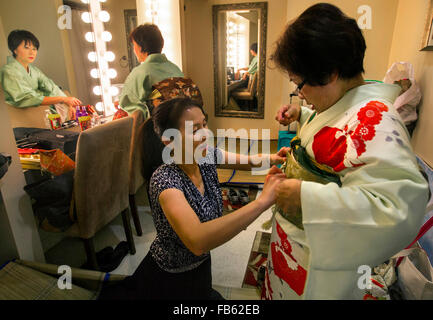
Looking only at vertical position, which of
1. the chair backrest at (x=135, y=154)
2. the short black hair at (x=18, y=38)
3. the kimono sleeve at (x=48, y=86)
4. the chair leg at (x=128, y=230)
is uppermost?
the short black hair at (x=18, y=38)

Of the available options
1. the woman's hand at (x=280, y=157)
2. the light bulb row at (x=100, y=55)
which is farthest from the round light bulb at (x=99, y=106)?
the woman's hand at (x=280, y=157)

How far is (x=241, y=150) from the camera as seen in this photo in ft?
12.6

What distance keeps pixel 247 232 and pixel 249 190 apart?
71 cm

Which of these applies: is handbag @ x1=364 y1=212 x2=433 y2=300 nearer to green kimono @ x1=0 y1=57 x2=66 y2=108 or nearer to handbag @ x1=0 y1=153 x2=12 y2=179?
handbag @ x1=0 y1=153 x2=12 y2=179

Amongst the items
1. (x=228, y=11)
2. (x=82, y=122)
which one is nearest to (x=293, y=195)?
(x=82, y=122)

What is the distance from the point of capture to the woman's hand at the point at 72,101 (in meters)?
2.00

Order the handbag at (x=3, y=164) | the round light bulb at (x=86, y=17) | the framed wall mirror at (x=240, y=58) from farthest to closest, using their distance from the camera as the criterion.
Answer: the framed wall mirror at (x=240, y=58)
the round light bulb at (x=86, y=17)
the handbag at (x=3, y=164)

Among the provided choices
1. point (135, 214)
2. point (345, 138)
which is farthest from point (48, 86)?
point (345, 138)

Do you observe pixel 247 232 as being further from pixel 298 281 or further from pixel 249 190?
pixel 298 281

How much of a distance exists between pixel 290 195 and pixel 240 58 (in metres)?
3.62

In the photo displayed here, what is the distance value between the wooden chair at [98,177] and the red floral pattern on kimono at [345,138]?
1083 mm

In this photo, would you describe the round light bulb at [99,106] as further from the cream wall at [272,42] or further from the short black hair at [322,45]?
the short black hair at [322,45]

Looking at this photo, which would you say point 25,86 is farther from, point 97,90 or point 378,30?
point 378,30

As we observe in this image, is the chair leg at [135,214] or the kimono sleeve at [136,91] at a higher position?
the kimono sleeve at [136,91]
